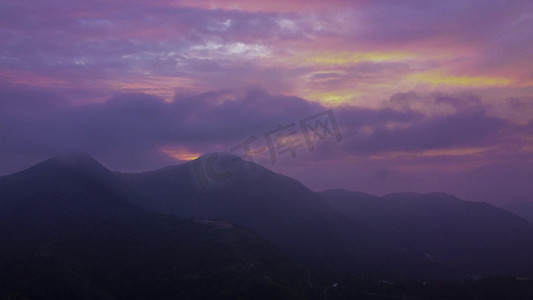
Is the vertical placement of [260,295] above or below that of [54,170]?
below

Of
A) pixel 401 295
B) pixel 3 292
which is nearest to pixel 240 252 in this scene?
pixel 401 295

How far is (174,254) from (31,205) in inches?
2216

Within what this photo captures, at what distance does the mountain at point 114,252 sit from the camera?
86938mm

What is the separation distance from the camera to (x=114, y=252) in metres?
108

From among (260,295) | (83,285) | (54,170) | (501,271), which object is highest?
(54,170)

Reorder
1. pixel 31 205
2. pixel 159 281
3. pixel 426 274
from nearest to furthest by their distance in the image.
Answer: pixel 159 281 < pixel 31 205 < pixel 426 274

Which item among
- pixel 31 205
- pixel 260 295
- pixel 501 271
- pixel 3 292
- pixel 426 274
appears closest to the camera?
pixel 3 292

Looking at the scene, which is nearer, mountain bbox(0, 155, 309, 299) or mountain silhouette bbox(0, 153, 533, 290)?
mountain bbox(0, 155, 309, 299)

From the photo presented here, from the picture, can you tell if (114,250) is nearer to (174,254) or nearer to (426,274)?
(174,254)

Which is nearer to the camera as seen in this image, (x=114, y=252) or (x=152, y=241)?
(x=114, y=252)

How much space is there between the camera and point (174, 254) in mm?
110688

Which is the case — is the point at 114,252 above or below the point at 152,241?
above

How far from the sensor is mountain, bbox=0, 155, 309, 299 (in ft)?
285

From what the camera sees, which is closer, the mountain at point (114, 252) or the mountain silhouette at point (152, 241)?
the mountain at point (114, 252)
